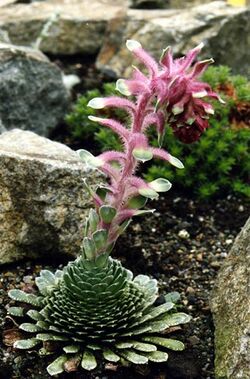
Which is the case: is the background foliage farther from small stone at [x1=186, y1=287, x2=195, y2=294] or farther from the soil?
small stone at [x1=186, y1=287, x2=195, y2=294]

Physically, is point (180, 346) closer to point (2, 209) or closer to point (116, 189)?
point (116, 189)

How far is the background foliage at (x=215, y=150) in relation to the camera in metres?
6.55

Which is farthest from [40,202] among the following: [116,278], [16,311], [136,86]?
[136,86]

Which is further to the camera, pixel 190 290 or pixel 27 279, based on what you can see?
pixel 190 290

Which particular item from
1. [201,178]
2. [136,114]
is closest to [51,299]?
[136,114]

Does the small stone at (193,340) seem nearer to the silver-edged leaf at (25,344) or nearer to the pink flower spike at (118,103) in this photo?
the silver-edged leaf at (25,344)

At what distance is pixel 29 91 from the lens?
7270 millimetres

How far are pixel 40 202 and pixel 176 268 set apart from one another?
1.15 m

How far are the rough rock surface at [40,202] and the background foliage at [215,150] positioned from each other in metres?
1.24

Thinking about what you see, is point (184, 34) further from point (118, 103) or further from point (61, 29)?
point (118, 103)

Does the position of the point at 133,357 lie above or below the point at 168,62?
below

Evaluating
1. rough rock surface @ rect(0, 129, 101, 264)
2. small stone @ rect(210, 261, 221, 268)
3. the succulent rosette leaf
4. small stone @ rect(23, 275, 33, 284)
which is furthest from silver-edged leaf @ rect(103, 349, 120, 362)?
small stone @ rect(210, 261, 221, 268)

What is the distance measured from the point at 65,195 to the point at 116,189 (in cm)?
105

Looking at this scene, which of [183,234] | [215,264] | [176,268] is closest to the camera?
[176,268]
